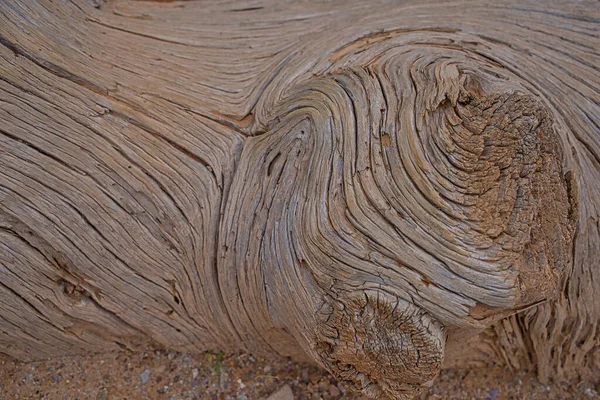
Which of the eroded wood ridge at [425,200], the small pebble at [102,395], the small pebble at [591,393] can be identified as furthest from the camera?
the small pebble at [591,393]

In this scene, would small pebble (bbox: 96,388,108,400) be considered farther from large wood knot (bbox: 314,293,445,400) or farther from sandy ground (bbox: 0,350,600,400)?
large wood knot (bbox: 314,293,445,400)

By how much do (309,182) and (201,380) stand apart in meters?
1.34

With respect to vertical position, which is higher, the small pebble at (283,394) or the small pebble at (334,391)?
the small pebble at (283,394)

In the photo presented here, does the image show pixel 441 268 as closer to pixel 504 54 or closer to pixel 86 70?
pixel 504 54

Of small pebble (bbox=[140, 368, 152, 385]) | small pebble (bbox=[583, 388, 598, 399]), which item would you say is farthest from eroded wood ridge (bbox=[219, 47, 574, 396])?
small pebble (bbox=[583, 388, 598, 399])

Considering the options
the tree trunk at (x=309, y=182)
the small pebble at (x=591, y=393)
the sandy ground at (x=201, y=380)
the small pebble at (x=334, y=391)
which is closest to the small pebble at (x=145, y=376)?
the sandy ground at (x=201, y=380)

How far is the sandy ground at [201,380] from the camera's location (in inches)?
112

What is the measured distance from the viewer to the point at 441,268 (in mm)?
2107

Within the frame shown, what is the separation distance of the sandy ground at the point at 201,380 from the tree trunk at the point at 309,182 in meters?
0.09

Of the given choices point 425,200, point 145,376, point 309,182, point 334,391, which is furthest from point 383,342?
point 145,376

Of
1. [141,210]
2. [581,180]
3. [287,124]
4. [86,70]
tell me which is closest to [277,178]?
[287,124]

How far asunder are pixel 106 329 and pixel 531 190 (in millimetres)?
2121

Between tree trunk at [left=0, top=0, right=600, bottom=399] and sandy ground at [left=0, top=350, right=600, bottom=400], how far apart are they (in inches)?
3.5

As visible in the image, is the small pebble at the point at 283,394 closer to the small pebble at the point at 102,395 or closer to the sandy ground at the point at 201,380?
the sandy ground at the point at 201,380
